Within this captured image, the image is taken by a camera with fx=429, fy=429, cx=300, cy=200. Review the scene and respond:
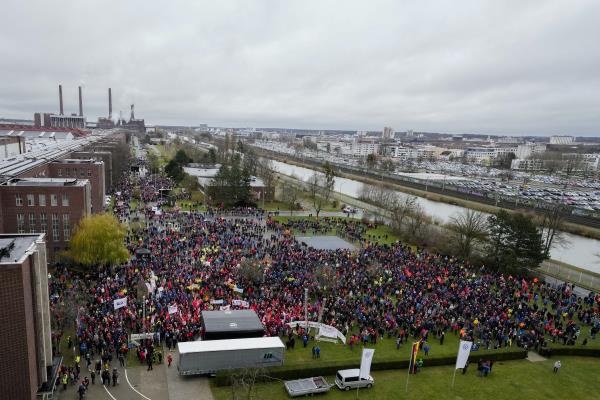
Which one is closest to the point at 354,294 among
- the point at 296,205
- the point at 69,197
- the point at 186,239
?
the point at 186,239

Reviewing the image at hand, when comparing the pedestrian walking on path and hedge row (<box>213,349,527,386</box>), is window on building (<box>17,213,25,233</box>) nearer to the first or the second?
hedge row (<box>213,349,527,386</box>)

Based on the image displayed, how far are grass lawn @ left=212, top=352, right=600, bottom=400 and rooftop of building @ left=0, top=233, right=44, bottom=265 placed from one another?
1022 centimetres

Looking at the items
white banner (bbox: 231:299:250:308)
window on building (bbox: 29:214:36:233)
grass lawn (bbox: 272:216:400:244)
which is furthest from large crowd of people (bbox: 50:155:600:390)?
grass lawn (bbox: 272:216:400:244)

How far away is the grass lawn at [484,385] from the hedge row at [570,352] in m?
0.86

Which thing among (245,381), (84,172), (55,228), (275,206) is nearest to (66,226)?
(55,228)

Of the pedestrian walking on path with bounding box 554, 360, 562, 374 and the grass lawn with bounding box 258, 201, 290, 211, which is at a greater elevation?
the pedestrian walking on path with bounding box 554, 360, 562, 374

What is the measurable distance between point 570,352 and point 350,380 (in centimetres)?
1475

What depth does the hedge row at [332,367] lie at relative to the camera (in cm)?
2042

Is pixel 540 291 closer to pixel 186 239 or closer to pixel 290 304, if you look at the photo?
pixel 290 304

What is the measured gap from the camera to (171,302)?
26391 mm

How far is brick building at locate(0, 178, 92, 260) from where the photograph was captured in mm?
33812

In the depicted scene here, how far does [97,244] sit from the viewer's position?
31875 millimetres

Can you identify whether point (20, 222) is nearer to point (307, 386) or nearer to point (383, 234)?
point (307, 386)

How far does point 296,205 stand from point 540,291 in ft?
127
